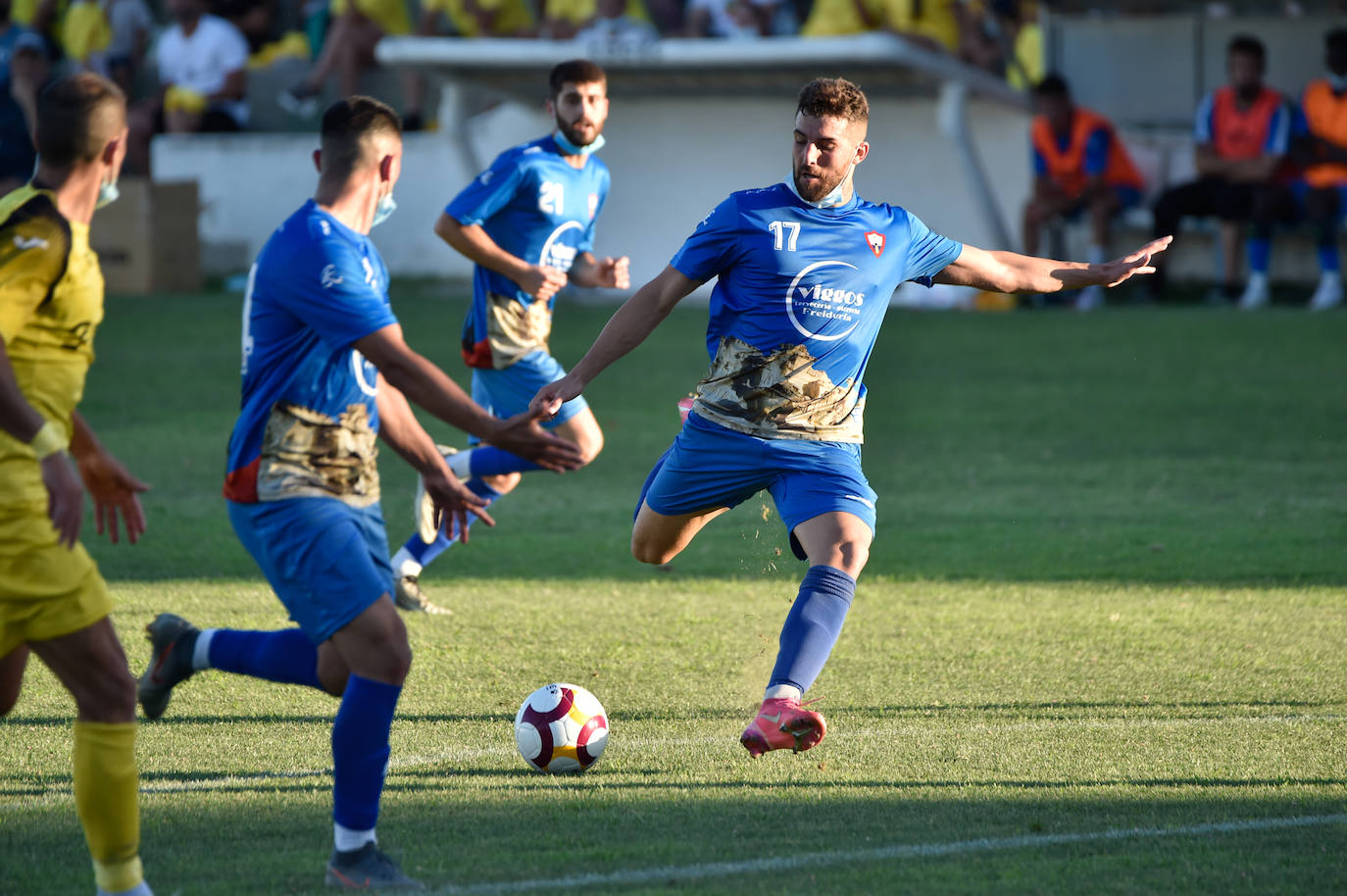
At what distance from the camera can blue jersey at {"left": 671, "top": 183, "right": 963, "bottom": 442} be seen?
5488 millimetres

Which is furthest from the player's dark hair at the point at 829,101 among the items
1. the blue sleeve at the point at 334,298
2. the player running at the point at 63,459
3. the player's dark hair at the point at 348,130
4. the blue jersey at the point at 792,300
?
the player running at the point at 63,459

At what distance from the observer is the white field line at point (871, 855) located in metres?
4.11

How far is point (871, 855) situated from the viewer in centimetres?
435

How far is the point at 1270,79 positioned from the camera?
19.3 meters

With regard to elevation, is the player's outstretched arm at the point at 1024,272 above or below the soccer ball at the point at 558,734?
above

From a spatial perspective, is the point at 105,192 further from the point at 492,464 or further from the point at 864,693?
the point at 492,464

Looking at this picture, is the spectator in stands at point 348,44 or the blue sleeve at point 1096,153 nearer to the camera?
the blue sleeve at point 1096,153

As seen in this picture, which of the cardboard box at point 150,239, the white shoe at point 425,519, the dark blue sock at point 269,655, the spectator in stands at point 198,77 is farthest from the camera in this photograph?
the spectator in stands at point 198,77

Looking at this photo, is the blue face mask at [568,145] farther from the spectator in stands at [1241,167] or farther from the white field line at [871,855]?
the spectator in stands at [1241,167]

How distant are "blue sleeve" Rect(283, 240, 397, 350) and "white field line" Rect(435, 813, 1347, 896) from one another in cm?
136

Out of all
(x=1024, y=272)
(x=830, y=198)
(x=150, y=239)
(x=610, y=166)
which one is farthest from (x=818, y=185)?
(x=610, y=166)

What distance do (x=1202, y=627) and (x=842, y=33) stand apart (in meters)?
13.4

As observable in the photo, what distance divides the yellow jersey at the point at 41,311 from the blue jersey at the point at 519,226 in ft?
12.6

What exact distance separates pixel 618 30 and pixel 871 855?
16.2 metres
